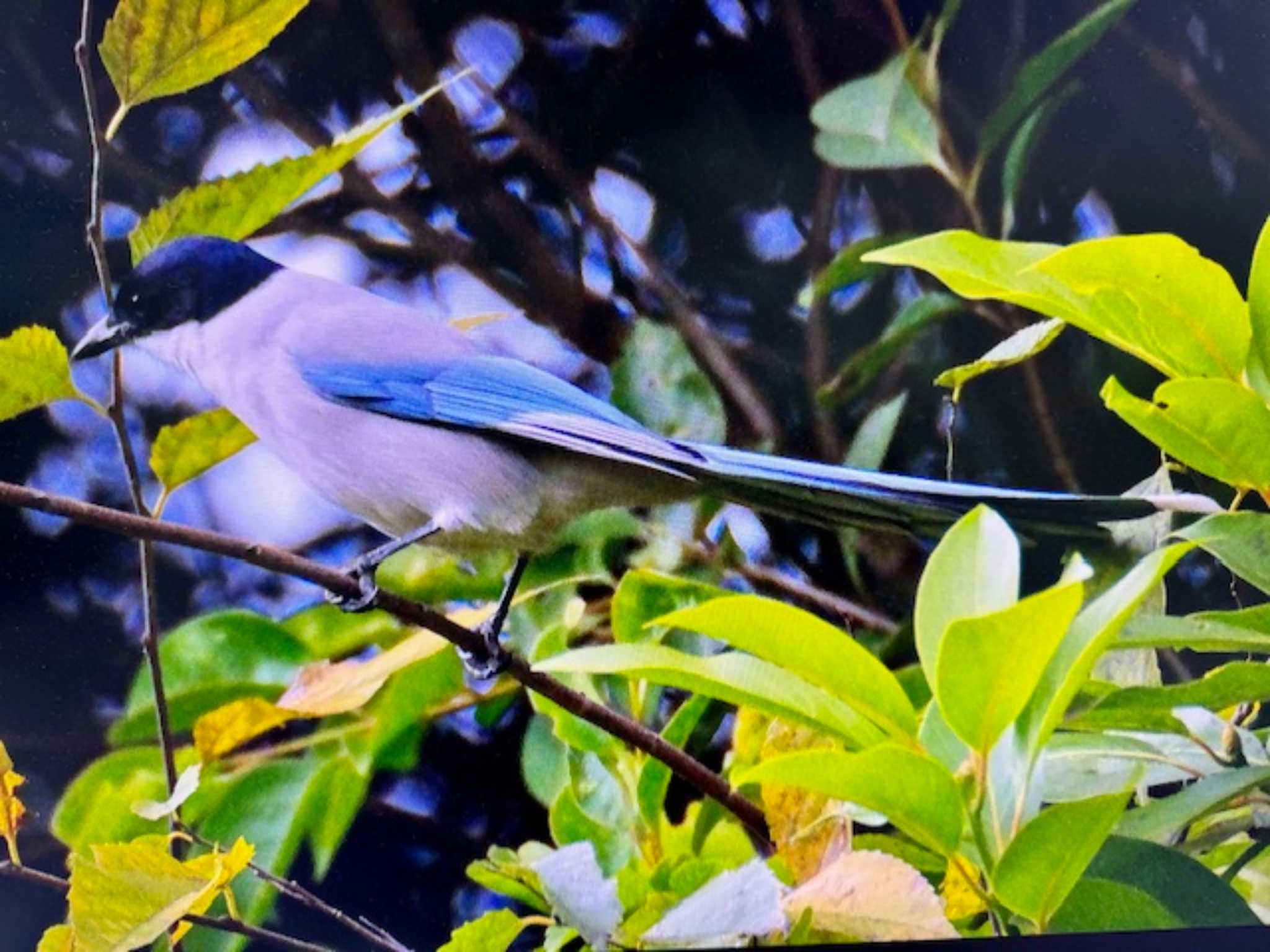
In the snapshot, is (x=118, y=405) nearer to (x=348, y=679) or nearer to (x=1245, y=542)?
(x=348, y=679)

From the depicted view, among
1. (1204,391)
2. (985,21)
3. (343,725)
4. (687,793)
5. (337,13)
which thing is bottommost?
(687,793)

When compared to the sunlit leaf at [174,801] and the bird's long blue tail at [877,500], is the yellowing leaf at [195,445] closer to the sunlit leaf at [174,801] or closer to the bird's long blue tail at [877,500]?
the sunlit leaf at [174,801]

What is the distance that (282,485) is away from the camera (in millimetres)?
Answer: 890

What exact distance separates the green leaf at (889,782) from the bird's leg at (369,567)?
327mm

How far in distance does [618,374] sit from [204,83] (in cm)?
38

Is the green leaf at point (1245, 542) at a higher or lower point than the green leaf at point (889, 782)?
higher

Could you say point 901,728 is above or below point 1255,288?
below

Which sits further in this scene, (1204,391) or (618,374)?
(618,374)

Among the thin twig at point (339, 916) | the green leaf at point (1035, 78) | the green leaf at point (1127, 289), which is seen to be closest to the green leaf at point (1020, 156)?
the green leaf at point (1035, 78)

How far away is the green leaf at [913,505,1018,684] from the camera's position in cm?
70

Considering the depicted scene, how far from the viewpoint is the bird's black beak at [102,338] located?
2.87ft

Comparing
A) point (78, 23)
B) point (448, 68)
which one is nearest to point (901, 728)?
point (448, 68)

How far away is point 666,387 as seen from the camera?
0.94m

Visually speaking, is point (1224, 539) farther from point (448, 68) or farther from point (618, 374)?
point (448, 68)
